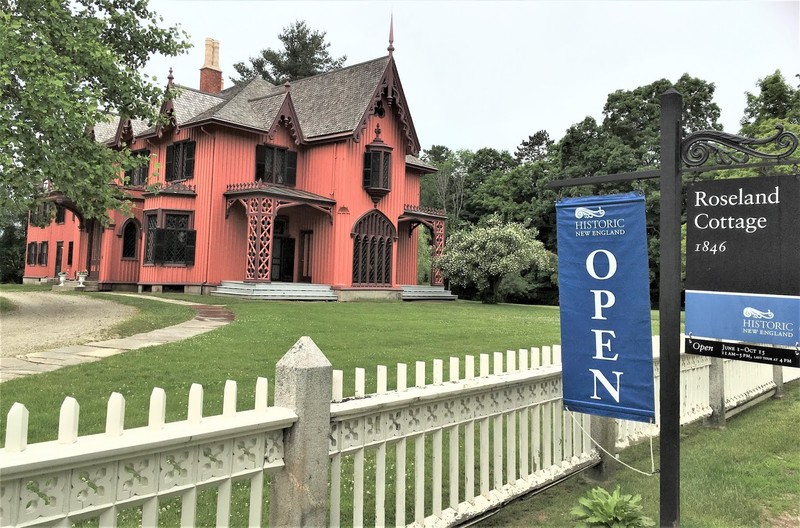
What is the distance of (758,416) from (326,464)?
749 cm

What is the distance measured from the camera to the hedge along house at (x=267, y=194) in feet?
78.5

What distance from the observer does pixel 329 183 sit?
26203 mm

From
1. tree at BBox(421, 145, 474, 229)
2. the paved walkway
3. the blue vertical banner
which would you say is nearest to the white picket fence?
the blue vertical banner

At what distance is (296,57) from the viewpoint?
170 ft

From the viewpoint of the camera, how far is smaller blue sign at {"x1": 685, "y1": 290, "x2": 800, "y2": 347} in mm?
3918

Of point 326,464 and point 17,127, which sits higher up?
point 17,127

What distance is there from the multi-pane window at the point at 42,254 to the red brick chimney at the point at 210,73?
46.2 ft

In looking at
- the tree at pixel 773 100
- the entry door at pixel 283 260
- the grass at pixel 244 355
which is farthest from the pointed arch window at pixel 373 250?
the tree at pixel 773 100

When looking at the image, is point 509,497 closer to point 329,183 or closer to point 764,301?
point 764,301

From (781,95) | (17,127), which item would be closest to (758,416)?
(17,127)

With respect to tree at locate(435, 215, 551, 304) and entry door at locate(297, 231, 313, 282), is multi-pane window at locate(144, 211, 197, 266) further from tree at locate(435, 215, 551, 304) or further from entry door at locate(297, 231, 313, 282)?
tree at locate(435, 215, 551, 304)

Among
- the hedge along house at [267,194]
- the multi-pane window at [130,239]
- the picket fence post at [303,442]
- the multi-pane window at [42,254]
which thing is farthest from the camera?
the multi-pane window at [42,254]

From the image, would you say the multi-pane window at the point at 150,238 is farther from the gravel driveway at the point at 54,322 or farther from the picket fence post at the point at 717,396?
the picket fence post at the point at 717,396

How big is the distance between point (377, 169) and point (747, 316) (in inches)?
904
